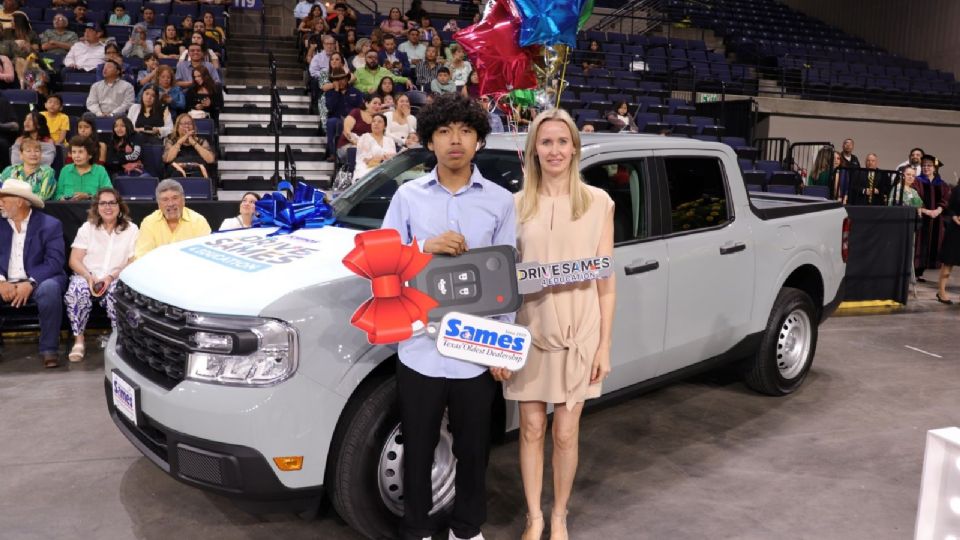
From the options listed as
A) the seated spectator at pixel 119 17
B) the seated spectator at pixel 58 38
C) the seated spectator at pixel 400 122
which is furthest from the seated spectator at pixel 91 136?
the seated spectator at pixel 119 17

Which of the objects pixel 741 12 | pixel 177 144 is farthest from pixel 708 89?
pixel 177 144

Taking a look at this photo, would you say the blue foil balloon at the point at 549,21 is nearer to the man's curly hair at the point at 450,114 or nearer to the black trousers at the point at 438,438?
the man's curly hair at the point at 450,114

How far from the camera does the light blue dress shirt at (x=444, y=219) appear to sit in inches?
107

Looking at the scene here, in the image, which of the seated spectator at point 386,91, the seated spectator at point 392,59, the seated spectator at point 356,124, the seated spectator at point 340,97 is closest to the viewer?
the seated spectator at point 356,124

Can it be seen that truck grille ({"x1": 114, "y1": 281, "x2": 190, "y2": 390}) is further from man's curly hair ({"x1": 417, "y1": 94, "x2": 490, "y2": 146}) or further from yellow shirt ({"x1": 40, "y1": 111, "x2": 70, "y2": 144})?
yellow shirt ({"x1": 40, "y1": 111, "x2": 70, "y2": 144})

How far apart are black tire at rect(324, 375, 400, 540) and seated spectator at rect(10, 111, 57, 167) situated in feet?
20.2

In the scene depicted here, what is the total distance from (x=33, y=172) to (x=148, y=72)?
3874mm

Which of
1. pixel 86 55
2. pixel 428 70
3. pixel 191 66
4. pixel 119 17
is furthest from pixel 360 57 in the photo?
pixel 119 17

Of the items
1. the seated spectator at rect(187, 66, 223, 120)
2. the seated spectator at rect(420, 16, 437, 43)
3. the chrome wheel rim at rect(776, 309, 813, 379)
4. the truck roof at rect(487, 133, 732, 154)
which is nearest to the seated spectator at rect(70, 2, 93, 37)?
the seated spectator at rect(187, 66, 223, 120)

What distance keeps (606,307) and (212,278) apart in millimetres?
1497

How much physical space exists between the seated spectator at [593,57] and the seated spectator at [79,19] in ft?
28.7

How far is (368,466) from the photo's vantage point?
2918mm

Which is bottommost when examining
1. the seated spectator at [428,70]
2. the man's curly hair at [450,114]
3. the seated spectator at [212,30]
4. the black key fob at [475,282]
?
the black key fob at [475,282]

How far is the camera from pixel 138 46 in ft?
37.1
